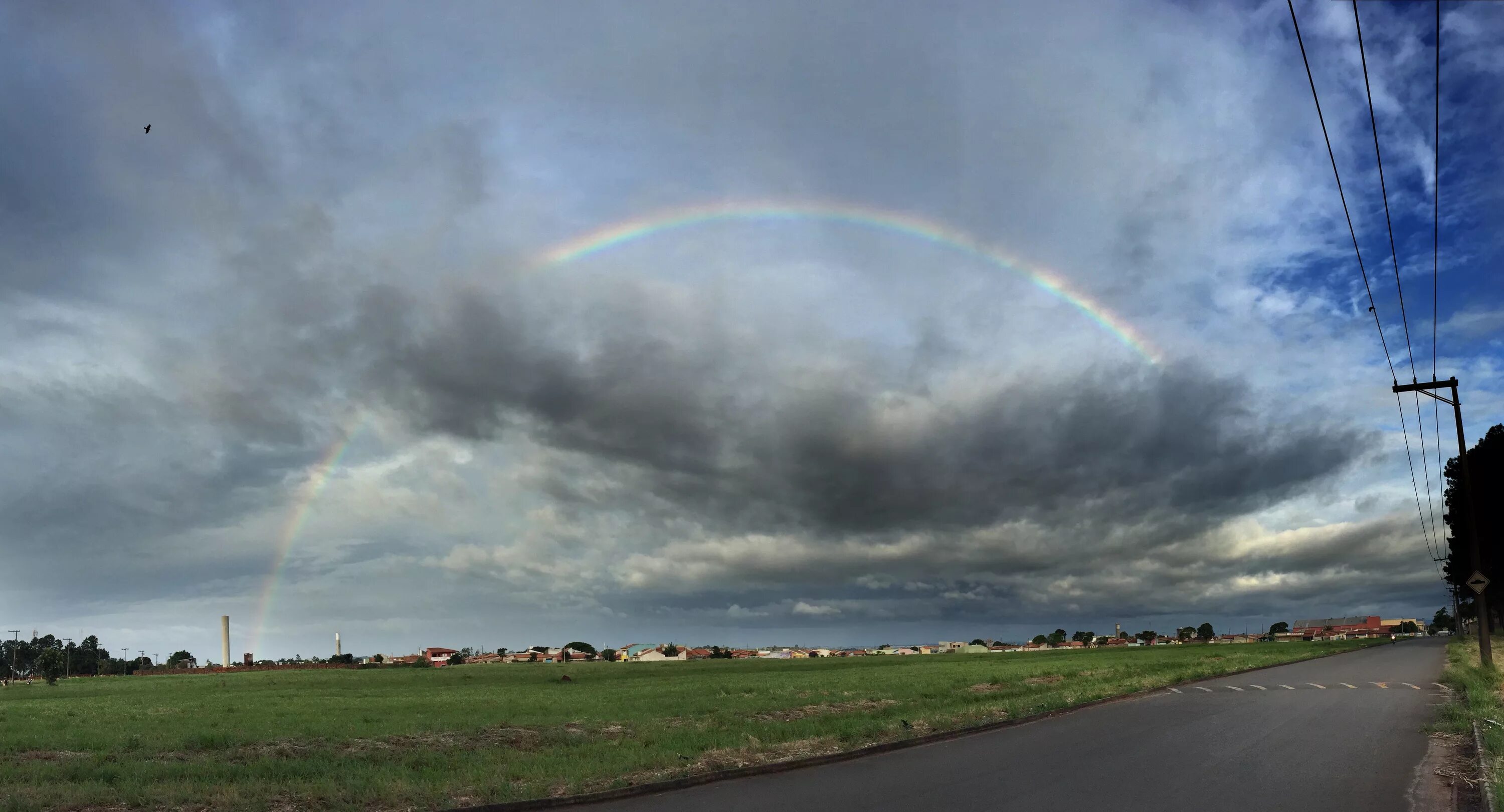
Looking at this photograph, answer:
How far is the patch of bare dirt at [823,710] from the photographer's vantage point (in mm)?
34875

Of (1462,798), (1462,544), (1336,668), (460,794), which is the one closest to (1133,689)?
(1336,668)

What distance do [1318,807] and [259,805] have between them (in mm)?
17748

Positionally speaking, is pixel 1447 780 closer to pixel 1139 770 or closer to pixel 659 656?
pixel 1139 770

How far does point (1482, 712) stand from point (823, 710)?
21994mm

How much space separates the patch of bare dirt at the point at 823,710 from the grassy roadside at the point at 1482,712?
18519 millimetres

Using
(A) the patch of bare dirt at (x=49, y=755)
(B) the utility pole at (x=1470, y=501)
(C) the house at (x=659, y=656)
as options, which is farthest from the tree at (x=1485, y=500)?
(C) the house at (x=659, y=656)

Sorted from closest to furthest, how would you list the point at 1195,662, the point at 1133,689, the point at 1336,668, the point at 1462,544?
the point at 1133,689, the point at 1336,668, the point at 1195,662, the point at 1462,544

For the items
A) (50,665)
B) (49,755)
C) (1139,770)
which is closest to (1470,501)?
(1139,770)

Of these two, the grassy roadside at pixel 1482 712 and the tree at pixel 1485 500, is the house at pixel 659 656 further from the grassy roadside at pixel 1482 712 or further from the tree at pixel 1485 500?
the grassy roadside at pixel 1482 712

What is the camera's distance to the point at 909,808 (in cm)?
1470

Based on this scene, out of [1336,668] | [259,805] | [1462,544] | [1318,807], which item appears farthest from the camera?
[1462,544]

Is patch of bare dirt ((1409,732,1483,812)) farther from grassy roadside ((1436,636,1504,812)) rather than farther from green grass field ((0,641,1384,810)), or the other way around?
green grass field ((0,641,1384,810))

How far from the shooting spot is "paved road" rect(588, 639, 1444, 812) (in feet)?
49.2

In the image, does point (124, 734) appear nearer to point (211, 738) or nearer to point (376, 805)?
point (211, 738)
